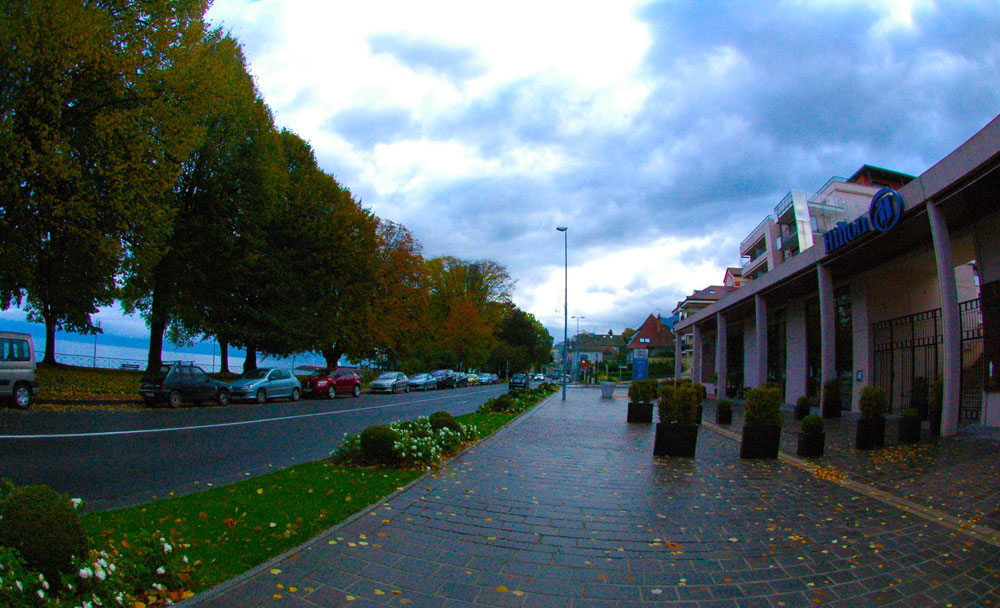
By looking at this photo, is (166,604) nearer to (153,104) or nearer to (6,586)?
(6,586)

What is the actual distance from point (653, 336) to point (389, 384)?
70.2 meters

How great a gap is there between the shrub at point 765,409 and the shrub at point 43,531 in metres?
9.65

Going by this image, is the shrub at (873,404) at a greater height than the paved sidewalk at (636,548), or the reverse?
the shrub at (873,404)

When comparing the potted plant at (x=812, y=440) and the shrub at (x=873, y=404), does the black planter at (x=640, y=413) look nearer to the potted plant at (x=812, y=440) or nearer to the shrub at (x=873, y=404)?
the shrub at (x=873, y=404)

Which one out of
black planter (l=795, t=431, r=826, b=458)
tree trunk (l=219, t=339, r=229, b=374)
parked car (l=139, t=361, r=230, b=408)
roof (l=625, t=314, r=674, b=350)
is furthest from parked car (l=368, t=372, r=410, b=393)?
roof (l=625, t=314, r=674, b=350)

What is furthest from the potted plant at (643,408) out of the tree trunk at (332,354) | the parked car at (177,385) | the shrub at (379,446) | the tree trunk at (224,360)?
the tree trunk at (224,360)

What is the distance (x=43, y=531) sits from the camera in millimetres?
3102

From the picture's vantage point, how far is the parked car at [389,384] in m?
35.0

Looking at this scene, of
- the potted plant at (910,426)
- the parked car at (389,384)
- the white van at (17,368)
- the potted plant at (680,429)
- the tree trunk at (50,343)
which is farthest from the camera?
the parked car at (389,384)

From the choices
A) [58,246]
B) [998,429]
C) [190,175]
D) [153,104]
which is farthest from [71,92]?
[998,429]

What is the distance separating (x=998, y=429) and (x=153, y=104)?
74.7 feet

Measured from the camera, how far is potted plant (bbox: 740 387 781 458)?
32.6ft

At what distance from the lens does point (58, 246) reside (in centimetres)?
1694

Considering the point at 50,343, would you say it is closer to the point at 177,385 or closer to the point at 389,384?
the point at 177,385
